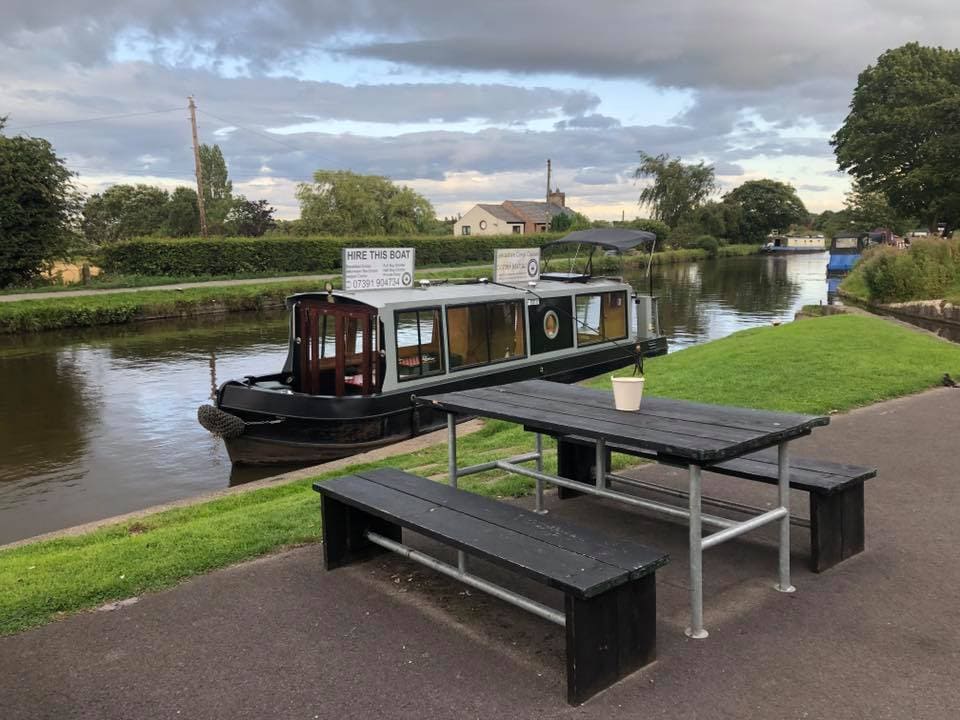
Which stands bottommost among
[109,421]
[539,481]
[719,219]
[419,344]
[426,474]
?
[109,421]

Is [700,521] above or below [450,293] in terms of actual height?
below

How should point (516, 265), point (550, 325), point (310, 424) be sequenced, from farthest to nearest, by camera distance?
point (516, 265)
point (550, 325)
point (310, 424)

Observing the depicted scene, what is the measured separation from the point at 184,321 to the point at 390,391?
19293 mm

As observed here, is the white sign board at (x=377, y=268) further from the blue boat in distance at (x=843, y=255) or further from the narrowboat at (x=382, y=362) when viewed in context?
the blue boat in distance at (x=843, y=255)

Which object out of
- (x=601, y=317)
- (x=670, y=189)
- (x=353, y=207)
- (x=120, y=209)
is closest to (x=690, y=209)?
(x=670, y=189)

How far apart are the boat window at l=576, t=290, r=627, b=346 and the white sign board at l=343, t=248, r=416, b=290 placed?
3317 mm

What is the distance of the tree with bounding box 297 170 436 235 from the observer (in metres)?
61.9

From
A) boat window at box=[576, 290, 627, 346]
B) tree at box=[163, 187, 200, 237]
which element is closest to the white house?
tree at box=[163, 187, 200, 237]

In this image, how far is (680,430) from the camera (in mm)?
3771

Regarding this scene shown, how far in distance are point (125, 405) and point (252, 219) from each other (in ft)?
216

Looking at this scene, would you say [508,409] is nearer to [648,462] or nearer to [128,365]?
[648,462]

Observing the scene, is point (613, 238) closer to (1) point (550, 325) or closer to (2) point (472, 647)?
(1) point (550, 325)

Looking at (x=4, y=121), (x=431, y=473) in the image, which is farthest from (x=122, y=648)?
(x=4, y=121)

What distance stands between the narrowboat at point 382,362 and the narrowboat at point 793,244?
90653mm
